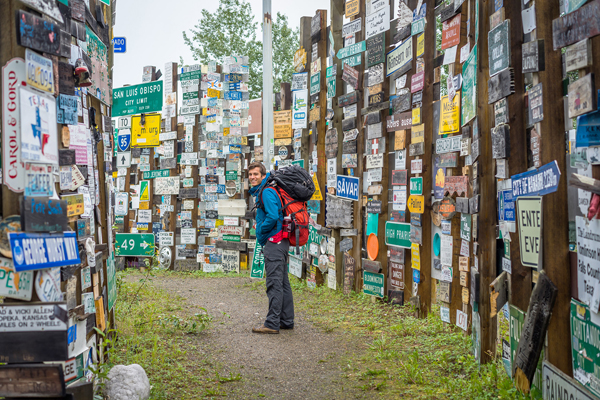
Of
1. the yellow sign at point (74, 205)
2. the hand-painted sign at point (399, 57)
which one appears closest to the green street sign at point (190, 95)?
the hand-painted sign at point (399, 57)

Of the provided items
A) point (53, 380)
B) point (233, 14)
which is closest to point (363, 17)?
point (53, 380)

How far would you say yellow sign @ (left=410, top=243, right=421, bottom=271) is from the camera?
7078 mm

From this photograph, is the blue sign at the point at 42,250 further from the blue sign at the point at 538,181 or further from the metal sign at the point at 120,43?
the metal sign at the point at 120,43

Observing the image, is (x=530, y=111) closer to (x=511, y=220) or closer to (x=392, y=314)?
(x=511, y=220)

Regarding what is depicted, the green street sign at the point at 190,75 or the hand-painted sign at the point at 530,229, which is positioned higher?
the green street sign at the point at 190,75

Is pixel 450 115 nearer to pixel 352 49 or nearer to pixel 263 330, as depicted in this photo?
pixel 352 49

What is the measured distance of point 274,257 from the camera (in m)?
6.96

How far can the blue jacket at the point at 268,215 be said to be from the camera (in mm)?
6797

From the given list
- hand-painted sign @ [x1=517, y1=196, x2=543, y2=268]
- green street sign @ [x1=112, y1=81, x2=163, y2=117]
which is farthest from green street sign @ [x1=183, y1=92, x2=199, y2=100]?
hand-painted sign @ [x1=517, y1=196, x2=543, y2=268]

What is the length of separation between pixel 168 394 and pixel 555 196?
332 cm

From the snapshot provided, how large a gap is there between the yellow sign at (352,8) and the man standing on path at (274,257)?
3339 mm

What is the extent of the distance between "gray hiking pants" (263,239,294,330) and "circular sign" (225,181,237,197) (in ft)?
20.9

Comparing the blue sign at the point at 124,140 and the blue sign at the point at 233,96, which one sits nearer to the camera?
the blue sign at the point at 233,96

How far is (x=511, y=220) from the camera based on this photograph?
14.1 feet
